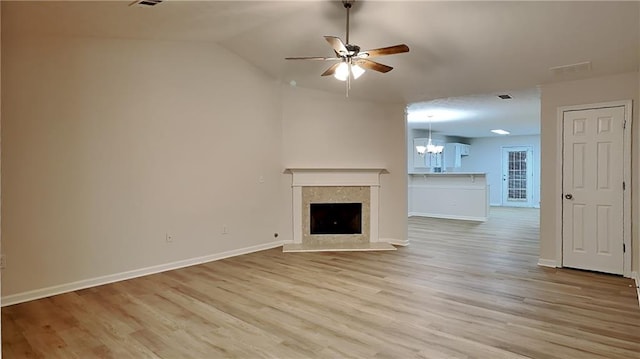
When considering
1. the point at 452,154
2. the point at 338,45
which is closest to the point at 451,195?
the point at 452,154

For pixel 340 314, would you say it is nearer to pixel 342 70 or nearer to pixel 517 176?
pixel 342 70

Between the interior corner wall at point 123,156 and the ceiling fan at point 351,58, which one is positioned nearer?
the ceiling fan at point 351,58

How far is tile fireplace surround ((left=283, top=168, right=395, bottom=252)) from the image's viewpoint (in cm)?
606

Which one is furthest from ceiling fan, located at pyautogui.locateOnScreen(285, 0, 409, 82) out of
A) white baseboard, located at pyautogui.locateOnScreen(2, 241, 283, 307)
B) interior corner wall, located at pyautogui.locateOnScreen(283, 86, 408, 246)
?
white baseboard, located at pyautogui.locateOnScreen(2, 241, 283, 307)

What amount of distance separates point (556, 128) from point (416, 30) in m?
2.29

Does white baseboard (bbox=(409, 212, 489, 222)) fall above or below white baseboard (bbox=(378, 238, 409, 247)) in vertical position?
above

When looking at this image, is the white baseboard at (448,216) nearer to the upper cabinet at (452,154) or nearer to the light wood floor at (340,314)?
the upper cabinet at (452,154)

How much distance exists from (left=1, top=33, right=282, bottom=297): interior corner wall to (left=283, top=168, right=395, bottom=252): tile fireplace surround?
0.66m

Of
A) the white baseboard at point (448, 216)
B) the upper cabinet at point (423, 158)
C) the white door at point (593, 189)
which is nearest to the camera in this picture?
the white door at point (593, 189)

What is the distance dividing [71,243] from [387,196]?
4.40 m

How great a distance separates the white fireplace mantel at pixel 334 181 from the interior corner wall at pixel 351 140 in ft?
Answer: 0.30

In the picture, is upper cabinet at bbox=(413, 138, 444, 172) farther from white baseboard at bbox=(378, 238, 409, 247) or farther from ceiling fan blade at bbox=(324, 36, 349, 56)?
ceiling fan blade at bbox=(324, 36, 349, 56)

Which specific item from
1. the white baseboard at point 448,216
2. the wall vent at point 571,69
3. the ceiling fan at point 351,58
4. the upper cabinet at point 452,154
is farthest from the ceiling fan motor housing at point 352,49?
the upper cabinet at point 452,154

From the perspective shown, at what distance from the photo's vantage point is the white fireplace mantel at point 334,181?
6.06 m
